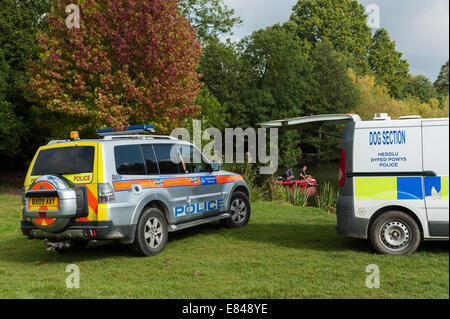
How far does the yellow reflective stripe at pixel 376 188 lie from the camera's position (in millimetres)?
7438

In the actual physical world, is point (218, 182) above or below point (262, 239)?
above

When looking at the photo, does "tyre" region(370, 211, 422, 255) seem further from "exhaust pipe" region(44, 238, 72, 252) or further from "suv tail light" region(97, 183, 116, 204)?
"exhaust pipe" region(44, 238, 72, 252)

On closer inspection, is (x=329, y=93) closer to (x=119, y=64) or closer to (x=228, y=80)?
(x=228, y=80)

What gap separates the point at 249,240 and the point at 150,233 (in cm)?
212

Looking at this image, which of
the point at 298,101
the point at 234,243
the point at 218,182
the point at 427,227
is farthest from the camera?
the point at 298,101

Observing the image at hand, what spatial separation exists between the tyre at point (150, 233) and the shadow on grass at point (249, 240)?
37 centimetres

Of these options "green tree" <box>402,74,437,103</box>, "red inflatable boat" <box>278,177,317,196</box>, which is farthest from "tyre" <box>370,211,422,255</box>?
"green tree" <box>402,74,437,103</box>

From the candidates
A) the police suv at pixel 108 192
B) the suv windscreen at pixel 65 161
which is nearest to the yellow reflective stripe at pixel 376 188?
the police suv at pixel 108 192

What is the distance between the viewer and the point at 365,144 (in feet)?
24.9

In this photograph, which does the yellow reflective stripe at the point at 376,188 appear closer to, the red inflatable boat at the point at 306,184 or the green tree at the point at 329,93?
the red inflatable boat at the point at 306,184

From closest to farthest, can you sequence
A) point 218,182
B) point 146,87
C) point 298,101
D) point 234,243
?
1. point 234,243
2. point 218,182
3. point 146,87
4. point 298,101
